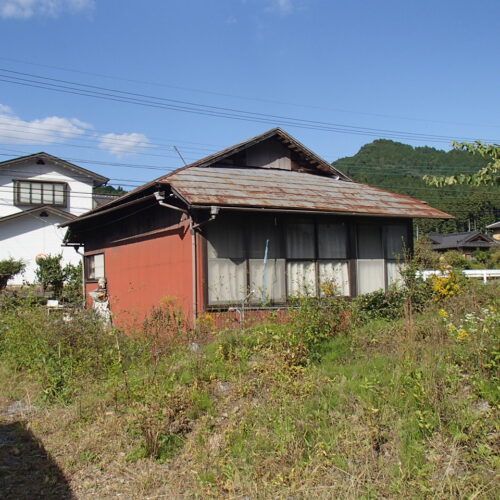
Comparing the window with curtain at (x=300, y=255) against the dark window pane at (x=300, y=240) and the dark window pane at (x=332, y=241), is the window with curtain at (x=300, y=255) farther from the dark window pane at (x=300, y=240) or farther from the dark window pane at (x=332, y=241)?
the dark window pane at (x=332, y=241)

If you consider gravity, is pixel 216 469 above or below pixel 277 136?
below

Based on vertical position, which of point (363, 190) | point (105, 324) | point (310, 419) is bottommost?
point (310, 419)

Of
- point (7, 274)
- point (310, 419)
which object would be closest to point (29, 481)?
point (310, 419)

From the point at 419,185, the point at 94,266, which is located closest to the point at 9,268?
the point at 94,266

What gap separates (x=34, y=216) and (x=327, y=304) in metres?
28.8

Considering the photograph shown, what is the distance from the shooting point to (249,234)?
11.0 metres

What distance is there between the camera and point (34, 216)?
3291 cm

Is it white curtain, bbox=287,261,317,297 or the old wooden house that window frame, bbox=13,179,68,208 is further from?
white curtain, bbox=287,261,317,297

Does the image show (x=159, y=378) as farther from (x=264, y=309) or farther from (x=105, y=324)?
(x=264, y=309)

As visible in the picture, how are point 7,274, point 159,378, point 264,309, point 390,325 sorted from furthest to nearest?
point 7,274 < point 264,309 < point 390,325 < point 159,378

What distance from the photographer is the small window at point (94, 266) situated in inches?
619

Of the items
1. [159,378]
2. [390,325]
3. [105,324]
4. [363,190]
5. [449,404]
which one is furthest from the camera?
[363,190]

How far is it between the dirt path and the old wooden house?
3876 millimetres

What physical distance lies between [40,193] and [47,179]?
3.35ft
